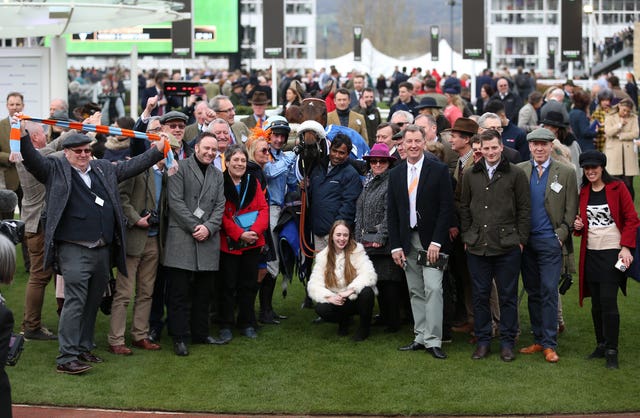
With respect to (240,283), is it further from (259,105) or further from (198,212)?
(259,105)

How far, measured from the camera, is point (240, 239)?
32.9 feet

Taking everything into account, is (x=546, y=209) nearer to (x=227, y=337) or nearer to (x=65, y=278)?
(x=227, y=337)

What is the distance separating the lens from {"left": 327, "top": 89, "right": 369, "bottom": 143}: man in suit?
14.2 m

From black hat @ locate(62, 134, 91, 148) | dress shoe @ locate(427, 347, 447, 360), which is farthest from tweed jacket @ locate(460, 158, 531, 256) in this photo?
black hat @ locate(62, 134, 91, 148)

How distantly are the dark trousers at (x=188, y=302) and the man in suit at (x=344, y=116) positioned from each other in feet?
15.6

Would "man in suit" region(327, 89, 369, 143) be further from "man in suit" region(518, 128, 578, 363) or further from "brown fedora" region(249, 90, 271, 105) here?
"man in suit" region(518, 128, 578, 363)

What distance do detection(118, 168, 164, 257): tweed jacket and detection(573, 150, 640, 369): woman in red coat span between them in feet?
12.6

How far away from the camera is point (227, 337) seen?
10.2m

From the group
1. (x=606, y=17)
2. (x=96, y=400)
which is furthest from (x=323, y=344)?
(x=606, y=17)

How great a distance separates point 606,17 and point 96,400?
2997 inches

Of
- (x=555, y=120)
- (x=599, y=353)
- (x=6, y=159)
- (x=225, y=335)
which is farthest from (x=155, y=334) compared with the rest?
(x=555, y=120)

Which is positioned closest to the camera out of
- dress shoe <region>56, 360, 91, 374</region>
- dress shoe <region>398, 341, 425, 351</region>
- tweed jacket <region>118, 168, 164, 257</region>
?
dress shoe <region>56, 360, 91, 374</region>

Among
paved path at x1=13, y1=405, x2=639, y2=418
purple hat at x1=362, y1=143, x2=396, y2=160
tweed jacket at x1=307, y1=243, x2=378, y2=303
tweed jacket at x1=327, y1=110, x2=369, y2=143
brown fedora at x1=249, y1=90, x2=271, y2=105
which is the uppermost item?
brown fedora at x1=249, y1=90, x2=271, y2=105

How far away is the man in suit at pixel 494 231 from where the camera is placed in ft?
30.2
